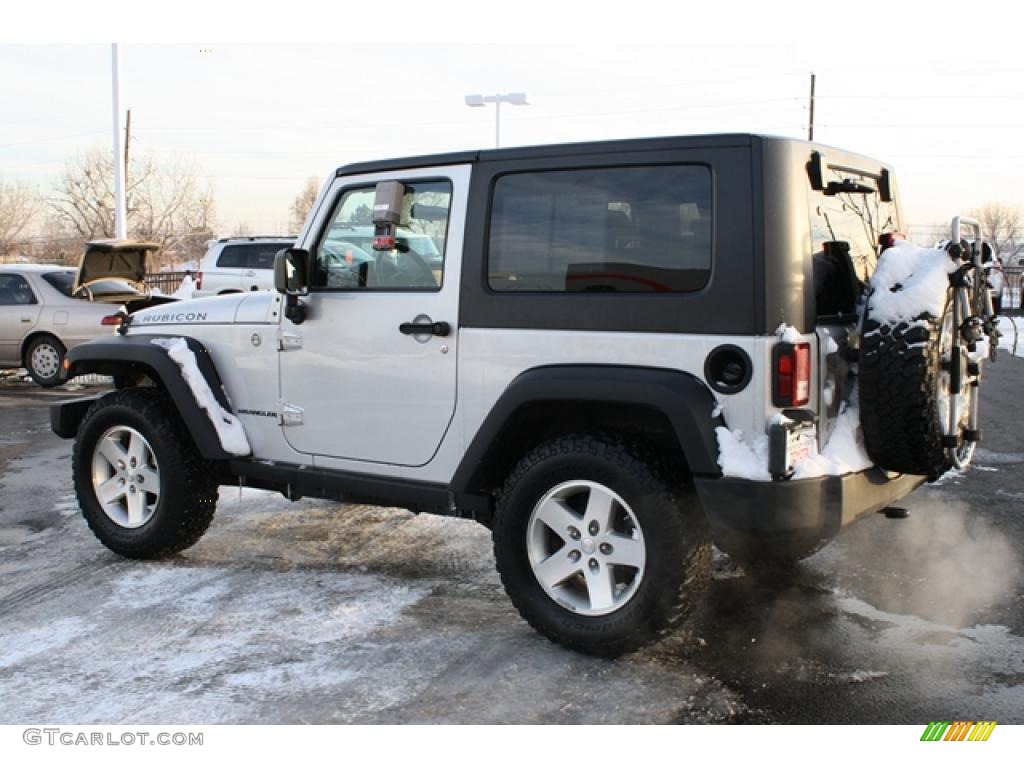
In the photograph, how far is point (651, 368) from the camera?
3.74 meters

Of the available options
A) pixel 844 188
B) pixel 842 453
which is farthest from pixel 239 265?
pixel 842 453

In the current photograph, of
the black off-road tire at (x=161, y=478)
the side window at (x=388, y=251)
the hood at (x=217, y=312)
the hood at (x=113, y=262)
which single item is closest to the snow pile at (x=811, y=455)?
the side window at (x=388, y=251)

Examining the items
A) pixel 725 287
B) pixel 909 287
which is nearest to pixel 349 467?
pixel 725 287

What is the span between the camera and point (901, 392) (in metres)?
3.66

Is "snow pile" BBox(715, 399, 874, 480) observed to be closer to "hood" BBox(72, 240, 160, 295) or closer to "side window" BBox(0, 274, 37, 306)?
Answer: "hood" BBox(72, 240, 160, 295)

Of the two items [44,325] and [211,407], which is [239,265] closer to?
[44,325]

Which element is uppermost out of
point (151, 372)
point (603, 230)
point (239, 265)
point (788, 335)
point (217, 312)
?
point (239, 265)

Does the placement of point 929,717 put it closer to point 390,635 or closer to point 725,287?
point 725,287

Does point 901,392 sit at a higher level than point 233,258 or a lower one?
lower

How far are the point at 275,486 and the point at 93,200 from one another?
4589 cm
